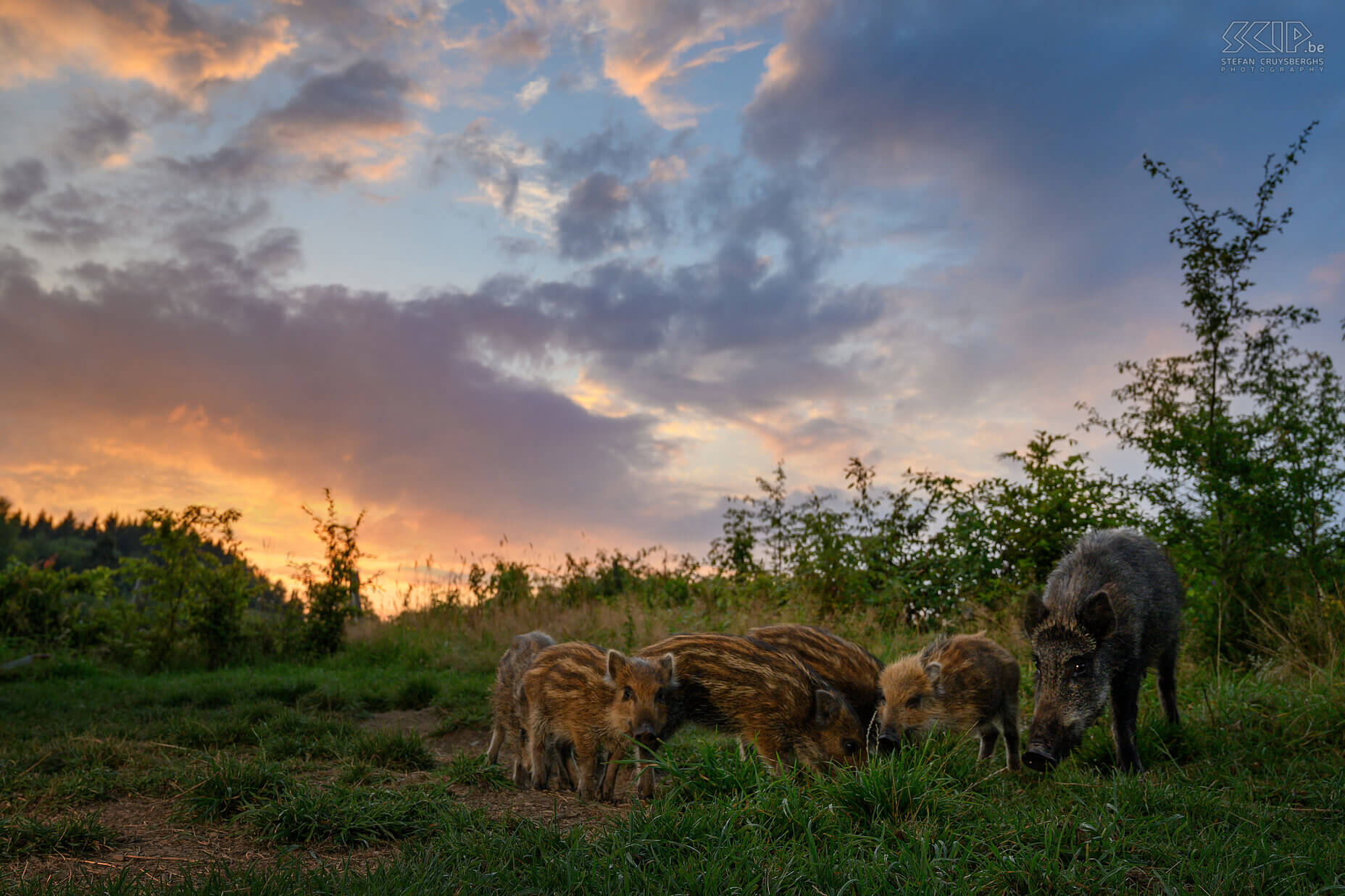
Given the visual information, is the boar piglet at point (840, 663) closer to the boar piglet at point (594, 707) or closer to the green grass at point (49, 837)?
the boar piglet at point (594, 707)

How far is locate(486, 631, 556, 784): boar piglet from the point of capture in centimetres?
669

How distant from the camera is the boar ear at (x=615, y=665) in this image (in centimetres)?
589

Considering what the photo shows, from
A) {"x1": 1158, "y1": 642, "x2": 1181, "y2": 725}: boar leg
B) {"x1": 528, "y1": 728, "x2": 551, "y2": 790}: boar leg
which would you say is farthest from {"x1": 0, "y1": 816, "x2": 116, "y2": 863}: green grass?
{"x1": 1158, "y1": 642, "x2": 1181, "y2": 725}: boar leg

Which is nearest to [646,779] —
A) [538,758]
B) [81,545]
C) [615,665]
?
[615,665]

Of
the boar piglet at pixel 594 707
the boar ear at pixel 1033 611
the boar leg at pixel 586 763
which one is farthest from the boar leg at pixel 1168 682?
the boar leg at pixel 586 763

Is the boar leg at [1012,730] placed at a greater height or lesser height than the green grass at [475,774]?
greater

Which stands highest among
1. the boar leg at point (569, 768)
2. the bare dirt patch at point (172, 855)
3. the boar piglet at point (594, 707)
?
the boar piglet at point (594, 707)

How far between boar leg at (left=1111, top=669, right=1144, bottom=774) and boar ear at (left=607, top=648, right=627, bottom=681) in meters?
3.33

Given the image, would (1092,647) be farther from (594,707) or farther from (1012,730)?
(594,707)

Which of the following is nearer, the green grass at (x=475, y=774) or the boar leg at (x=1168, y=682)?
the green grass at (x=475, y=774)

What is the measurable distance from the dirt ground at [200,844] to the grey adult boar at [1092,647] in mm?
2817

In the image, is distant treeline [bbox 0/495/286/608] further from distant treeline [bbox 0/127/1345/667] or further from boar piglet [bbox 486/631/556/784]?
boar piglet [bbox 486/631/556/784]

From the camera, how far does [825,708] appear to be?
5496 mm

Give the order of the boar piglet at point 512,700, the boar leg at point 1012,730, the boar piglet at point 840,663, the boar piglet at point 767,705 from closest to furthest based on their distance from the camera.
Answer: the boar piglet at point 767,705 < the boar piglet at point 840,663 < the boar leg at point 1012,730 < the boar piglet at point 512,700
